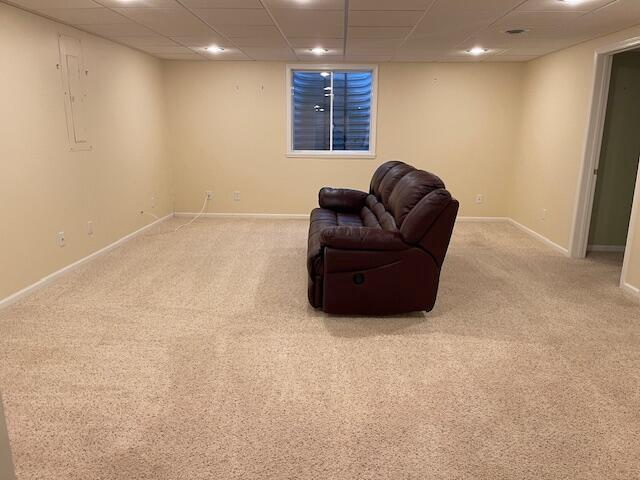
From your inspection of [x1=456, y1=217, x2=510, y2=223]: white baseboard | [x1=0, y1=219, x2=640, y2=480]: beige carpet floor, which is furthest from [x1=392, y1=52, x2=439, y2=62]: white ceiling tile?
[x1=0, y1=219, x2=640, y2=480]: beige carpet floor

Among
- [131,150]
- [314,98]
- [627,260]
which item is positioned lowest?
[627,260]

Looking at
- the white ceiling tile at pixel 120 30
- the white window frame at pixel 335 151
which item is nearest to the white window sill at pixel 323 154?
the white window frame at pixel 335 151

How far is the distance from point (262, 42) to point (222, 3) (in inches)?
65.0

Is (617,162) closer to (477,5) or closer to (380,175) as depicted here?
(380,175)

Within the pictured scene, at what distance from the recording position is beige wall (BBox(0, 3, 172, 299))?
3.63 metres

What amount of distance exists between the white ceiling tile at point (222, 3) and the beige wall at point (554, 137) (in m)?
3.17

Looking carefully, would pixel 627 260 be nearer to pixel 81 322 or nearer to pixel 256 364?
pixel 256 364

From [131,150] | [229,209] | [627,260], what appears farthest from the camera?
[229,209]

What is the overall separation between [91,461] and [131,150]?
4.39m

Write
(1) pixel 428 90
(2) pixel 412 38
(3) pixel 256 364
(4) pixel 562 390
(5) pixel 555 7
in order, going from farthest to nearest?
1. (1) pixel 428 90
2. (2) pixel 412 38
3. (5) pixel 555 7
4. (3) pixel 256 364
5. (4) pixel 562 390

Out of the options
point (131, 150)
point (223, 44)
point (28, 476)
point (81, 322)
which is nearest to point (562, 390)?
point (28, 476)

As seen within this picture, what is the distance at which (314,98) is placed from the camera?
7418mm

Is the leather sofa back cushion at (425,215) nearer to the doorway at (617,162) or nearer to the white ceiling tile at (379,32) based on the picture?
A: the white ceiling tile at (379,32)

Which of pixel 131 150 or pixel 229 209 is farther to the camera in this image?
pixel 229 209
